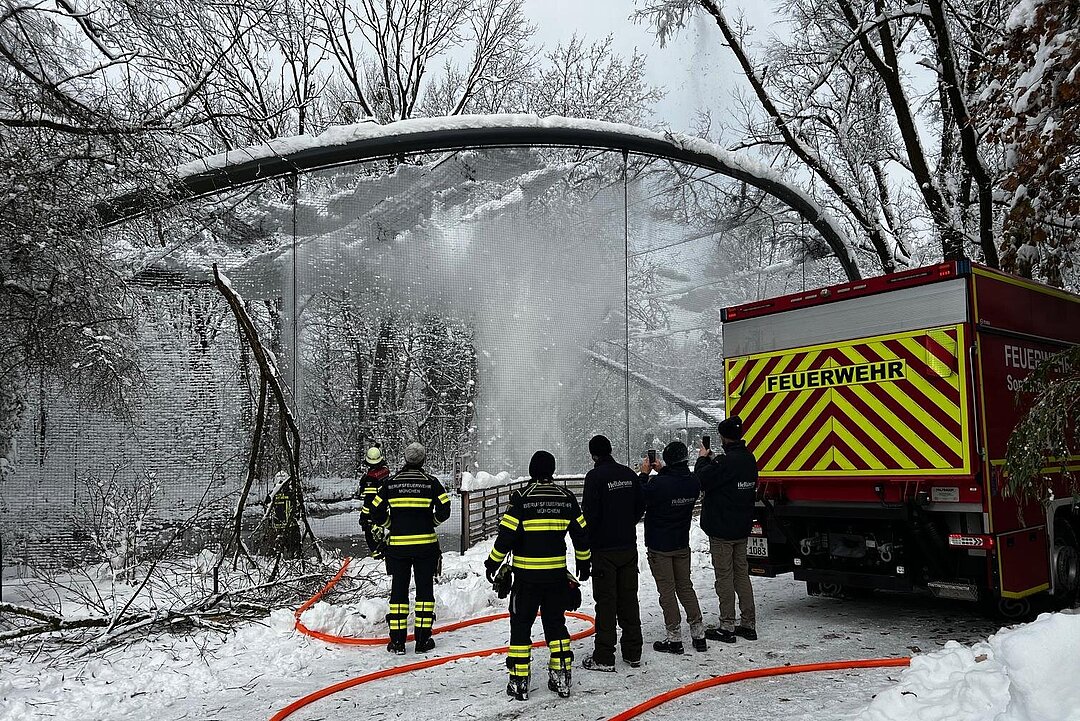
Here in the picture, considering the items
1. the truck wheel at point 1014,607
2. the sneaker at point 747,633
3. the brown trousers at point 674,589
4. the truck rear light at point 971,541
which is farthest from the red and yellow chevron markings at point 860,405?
the brown trousers at point 674,589

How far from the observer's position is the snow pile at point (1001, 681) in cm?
365

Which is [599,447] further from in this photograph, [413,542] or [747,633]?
[747,633]

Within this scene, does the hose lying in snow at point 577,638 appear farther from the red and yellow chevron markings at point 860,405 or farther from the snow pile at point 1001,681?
the red and yellow chevron markings at point 860,405

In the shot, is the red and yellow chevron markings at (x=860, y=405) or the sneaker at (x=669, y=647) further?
the red and yellow chevron markings at (x=860, y=405)

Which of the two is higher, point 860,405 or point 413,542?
point 860,405

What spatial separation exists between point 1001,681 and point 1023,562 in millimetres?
3045

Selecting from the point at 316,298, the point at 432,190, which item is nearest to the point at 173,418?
the point at 316,298

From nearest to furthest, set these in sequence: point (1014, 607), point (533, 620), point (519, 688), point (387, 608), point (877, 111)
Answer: point (519, 688) < point (533, 620) < point (1014, 607) < point (387, 608) < point (877, 111)

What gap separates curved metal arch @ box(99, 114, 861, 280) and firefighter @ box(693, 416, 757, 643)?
19.9 ft

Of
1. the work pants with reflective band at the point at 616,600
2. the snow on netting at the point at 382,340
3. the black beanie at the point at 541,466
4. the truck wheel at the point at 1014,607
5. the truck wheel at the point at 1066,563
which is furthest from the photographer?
the snow on netting at the point at 382,340

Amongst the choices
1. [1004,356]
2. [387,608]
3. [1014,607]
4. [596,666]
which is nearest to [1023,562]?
[1014,607]

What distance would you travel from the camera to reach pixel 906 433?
24.8 ft

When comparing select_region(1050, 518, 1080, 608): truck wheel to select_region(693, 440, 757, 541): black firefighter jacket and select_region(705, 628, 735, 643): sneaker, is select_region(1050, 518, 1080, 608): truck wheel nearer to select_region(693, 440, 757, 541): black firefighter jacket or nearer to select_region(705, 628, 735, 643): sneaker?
select_region(693, 440, 757, 541): black firefighter jacket

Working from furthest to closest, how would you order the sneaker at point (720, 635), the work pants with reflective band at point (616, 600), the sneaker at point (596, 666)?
the sneaker at point (720, 635) → the work pants with reflective band at point (616, 600) → the sneaker at point (596, 666)
